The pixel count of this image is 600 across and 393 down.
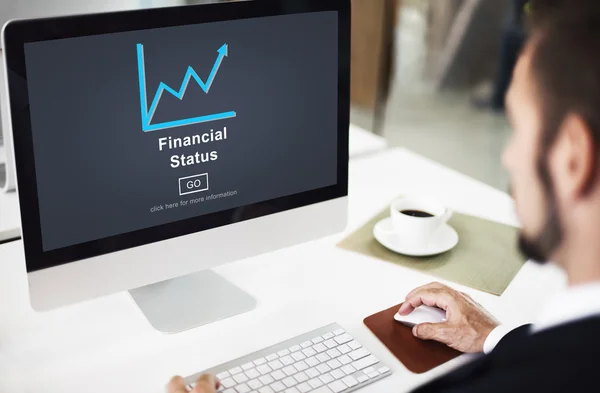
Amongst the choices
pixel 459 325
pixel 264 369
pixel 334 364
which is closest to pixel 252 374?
pixel 264 369

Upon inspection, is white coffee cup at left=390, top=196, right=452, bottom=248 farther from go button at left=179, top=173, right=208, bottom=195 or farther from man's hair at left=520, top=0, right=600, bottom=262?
man's hair at left=520, top=0, right=600, bottom=262

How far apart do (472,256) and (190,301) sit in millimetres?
589

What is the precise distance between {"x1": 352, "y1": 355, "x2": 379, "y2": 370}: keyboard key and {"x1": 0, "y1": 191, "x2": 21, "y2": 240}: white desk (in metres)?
0.81

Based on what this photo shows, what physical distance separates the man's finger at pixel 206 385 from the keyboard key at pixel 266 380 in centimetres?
7

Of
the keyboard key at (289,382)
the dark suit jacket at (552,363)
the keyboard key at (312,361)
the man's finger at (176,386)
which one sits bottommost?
the keyboard key at (289,382)

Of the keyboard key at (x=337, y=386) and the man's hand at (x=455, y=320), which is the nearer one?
the keyboard key at (x=337, y=386)

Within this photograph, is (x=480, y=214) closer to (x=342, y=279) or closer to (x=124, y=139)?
(x=342, y=279)

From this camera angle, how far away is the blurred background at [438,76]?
162 inches

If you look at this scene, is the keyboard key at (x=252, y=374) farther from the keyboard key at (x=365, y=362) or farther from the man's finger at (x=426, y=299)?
the man's finger at (x=426, y=299)

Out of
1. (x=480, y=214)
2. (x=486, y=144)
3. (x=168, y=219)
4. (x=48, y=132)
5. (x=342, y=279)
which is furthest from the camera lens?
(x=486, y=144)

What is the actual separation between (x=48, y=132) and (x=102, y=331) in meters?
0.38

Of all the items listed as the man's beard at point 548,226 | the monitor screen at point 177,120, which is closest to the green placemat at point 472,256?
the monitor screen at point 177,120

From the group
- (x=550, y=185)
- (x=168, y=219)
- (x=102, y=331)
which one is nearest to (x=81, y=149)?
(x=168, y=219)

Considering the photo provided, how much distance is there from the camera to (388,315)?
1.26 metres
